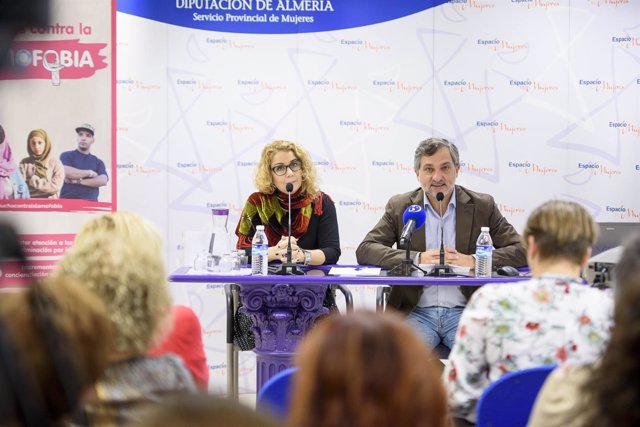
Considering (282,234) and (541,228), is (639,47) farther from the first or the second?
(541,228)

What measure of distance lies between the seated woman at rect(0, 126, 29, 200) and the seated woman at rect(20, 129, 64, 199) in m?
0.03

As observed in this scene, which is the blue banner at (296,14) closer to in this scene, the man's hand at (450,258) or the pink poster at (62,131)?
the pink poster at (62,131)

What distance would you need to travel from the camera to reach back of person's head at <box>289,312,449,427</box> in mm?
1162

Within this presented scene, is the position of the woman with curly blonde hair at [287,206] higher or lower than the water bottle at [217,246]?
higher

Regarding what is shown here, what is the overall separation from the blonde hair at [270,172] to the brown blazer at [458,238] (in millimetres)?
422

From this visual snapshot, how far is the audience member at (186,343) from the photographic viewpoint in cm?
219

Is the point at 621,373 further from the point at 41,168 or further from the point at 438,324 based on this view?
the point at 41,168

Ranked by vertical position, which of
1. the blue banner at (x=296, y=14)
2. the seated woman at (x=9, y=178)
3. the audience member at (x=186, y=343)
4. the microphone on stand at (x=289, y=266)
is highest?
the blue banner at (x=296, y=14)

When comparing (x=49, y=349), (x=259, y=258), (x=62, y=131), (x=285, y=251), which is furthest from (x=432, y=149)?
(x=49, y=349)

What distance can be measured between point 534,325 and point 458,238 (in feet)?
6.75

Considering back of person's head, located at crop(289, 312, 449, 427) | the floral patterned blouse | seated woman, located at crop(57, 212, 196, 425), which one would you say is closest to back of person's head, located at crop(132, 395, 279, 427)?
back of person's head, located at crop(289, 312, 449, 427)

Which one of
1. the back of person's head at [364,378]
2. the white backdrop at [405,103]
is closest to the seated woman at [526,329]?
the back of person's head at [364,378]

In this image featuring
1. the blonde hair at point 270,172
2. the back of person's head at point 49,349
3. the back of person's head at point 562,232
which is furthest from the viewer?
the blonde hair at point 270,172

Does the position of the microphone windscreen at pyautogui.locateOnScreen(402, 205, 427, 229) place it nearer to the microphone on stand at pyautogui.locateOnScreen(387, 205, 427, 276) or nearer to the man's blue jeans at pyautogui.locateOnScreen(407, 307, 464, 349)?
the microphone on stand at pyautogui.locateOnScreen(387, 205, 427, 276)
